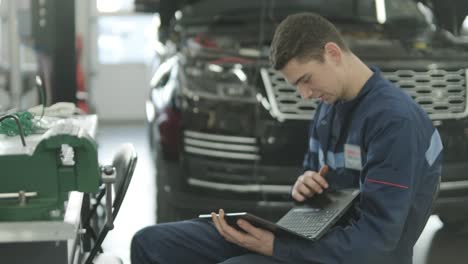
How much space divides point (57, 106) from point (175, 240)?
0.87 meters

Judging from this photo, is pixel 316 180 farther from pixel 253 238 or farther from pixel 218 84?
pixel 218 84

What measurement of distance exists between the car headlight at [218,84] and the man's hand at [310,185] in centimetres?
117

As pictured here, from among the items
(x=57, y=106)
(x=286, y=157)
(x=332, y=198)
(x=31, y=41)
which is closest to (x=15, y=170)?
(x=332, y=198)

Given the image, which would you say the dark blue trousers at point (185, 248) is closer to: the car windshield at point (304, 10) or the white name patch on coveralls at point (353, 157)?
the white name patch on coveralls at point (353, 157)

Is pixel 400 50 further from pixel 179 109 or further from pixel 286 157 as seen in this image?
pixel 179 109

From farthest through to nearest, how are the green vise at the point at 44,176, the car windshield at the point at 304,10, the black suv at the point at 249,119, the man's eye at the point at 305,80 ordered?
the car windshield at the point at 304,10 < the black suv at the point at 249,119 < the man's eye at the point at 305,80 < the green vise at the point at 44,176

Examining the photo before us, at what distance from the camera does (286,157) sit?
10.2 ft

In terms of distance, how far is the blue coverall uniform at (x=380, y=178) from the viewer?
175 cm

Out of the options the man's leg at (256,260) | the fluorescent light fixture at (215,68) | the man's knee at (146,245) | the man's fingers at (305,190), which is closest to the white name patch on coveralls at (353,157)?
the man's fingers at (305,190)

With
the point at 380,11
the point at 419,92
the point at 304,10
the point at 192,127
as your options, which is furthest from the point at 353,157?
the point at 380,11

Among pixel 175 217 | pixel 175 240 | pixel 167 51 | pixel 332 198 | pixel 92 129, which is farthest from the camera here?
pixel 167 51

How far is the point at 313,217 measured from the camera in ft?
6.29

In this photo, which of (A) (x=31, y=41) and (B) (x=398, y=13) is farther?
(A) (x=31, y=41)

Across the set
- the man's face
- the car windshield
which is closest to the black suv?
the car windshield
